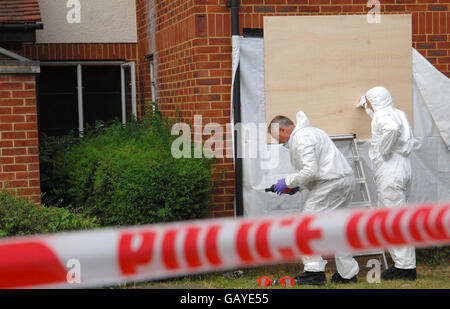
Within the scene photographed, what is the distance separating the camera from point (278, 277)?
8.48 m

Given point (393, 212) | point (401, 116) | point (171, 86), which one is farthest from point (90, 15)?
point (393, 212)

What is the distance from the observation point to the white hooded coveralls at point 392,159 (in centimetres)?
816

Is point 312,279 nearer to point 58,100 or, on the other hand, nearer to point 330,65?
point 330,65

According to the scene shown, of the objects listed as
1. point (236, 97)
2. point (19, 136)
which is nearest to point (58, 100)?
point (19, 136)

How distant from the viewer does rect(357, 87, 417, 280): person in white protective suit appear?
8164 mm

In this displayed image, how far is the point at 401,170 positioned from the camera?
8.22 m

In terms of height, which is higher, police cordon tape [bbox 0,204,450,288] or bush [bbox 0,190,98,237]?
police cordon tape [bbox 0,204,450,288]

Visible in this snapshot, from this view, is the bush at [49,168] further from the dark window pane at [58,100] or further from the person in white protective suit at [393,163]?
the person in white protective suit at [393,163]

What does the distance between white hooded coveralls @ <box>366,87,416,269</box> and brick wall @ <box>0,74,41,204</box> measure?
3714mm

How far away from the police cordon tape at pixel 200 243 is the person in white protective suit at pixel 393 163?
575 centimetres

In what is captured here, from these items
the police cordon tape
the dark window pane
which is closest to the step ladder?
the dark window pane

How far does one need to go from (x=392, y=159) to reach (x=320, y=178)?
853 mm

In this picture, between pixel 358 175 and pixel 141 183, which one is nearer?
pixel 141 183
